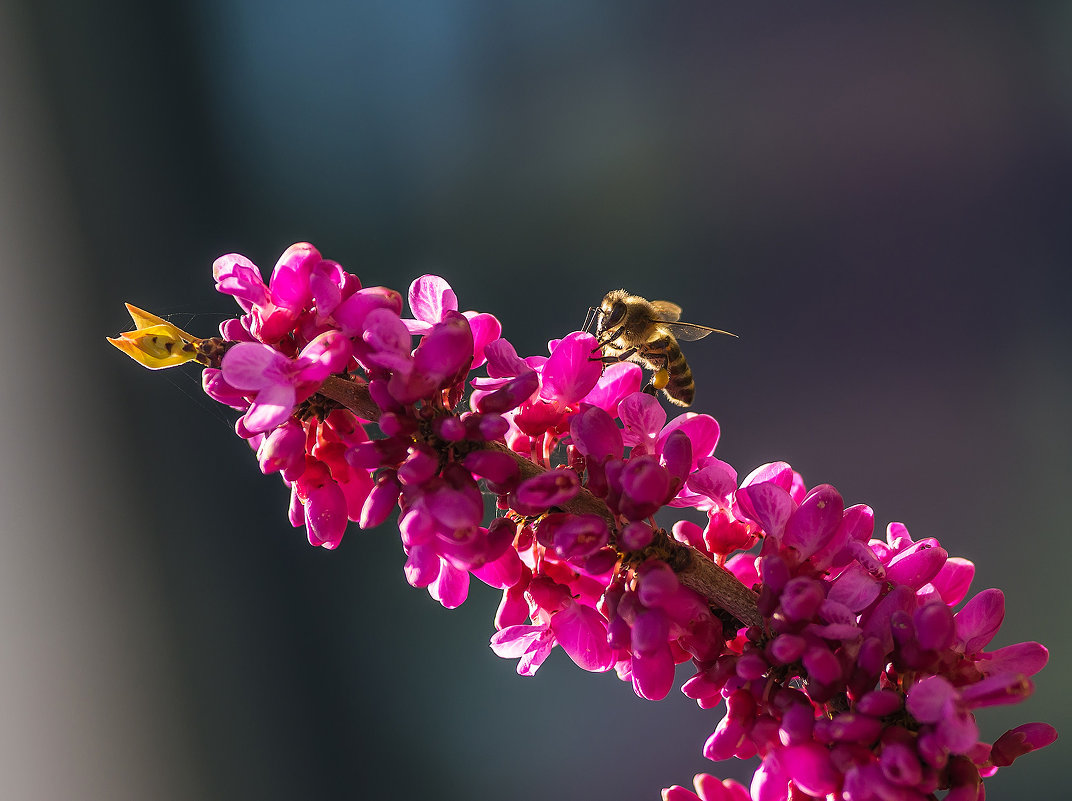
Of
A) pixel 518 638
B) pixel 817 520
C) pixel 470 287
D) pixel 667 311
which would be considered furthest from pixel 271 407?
pixel 470 287

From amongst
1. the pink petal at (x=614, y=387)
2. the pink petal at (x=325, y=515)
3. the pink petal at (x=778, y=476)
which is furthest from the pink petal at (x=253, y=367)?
the pink petal at (x=778, y=476)

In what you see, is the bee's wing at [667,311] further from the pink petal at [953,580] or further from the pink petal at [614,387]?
the pink petal at [953,580]

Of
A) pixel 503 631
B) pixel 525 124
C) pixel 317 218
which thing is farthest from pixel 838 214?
pixel 503 631

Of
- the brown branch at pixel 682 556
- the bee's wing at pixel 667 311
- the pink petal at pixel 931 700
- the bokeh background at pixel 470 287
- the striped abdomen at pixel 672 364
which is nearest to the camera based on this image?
the pink petal at pixel 931 700

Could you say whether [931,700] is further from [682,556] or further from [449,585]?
[449,585]

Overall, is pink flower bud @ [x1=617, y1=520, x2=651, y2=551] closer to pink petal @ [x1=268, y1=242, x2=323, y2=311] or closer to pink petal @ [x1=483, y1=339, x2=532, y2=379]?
pink petal @ [x1=483, y1=339, x2=532, y2=379]

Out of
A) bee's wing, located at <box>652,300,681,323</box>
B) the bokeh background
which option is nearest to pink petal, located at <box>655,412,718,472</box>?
bee's wing, located at <box>652,300,681,323</box>
